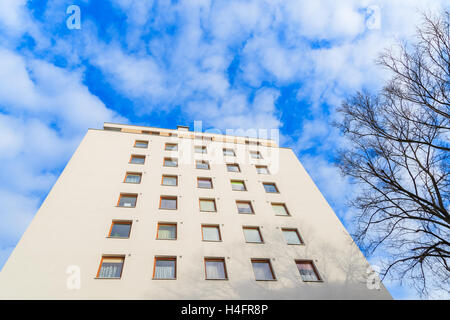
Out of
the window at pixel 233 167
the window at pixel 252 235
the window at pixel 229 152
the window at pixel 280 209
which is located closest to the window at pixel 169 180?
the window at pixel 233 167

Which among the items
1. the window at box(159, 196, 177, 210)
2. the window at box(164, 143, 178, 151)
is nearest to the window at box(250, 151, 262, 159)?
the window at box(164, 143, 178, 151)

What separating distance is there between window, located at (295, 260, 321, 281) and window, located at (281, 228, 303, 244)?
60.0 inches

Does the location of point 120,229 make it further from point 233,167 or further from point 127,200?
point 233,167

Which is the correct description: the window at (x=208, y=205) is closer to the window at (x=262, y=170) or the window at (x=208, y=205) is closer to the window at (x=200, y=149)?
the window at (x=262, y=170)

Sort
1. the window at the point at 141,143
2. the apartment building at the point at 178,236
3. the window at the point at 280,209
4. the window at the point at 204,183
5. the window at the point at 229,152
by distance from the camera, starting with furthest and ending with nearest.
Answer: the window at the point at 229,152 < the window at the point at 141,143 < the window at the point at 204,183 < the window at the point at 280,209 < the apartment building at the point at 178,236

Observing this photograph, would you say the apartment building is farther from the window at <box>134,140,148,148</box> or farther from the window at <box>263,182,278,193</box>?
the window at <box>134,140,148,148</box>

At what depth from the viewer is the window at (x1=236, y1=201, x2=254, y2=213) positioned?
19.0 meters

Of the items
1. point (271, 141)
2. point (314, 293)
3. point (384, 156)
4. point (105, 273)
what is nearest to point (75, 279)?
point (105, 273)

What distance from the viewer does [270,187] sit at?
2175 cm

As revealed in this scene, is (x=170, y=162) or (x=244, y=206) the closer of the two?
(x=244, y=206)

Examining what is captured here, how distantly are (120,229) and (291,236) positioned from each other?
439 inches

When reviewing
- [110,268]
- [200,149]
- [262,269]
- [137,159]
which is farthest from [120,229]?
[200,149]

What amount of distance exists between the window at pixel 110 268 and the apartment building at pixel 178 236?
52 millimetres

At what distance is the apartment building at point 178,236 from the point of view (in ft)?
42.4
